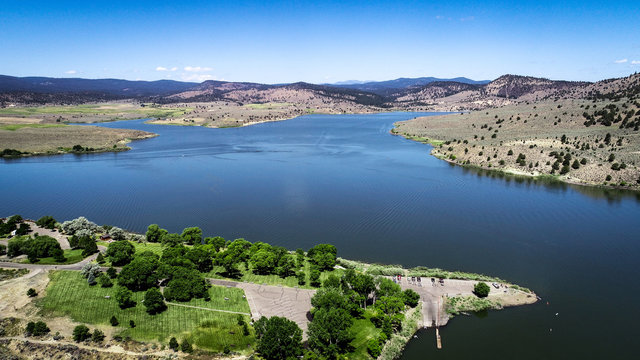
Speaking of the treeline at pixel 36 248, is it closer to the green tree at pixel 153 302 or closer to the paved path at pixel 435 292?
the green tree at pixel 153 302

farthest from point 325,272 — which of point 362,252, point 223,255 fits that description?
point 223,255

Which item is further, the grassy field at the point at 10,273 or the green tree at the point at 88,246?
the green tree at the point at 88,246

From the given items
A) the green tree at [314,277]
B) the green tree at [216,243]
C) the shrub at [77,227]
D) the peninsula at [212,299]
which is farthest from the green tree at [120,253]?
the green tree at [314,277]

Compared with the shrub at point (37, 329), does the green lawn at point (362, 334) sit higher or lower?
lower

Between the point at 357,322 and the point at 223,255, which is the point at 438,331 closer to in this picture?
the point at 357,322

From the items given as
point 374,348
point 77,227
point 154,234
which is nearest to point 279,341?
point 374,348

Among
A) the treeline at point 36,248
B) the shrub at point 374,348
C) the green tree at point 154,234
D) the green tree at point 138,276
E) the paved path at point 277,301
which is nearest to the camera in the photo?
the shrub at point 374,348

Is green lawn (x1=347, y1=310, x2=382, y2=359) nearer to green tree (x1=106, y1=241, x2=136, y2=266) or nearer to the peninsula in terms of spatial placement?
the peninsula
